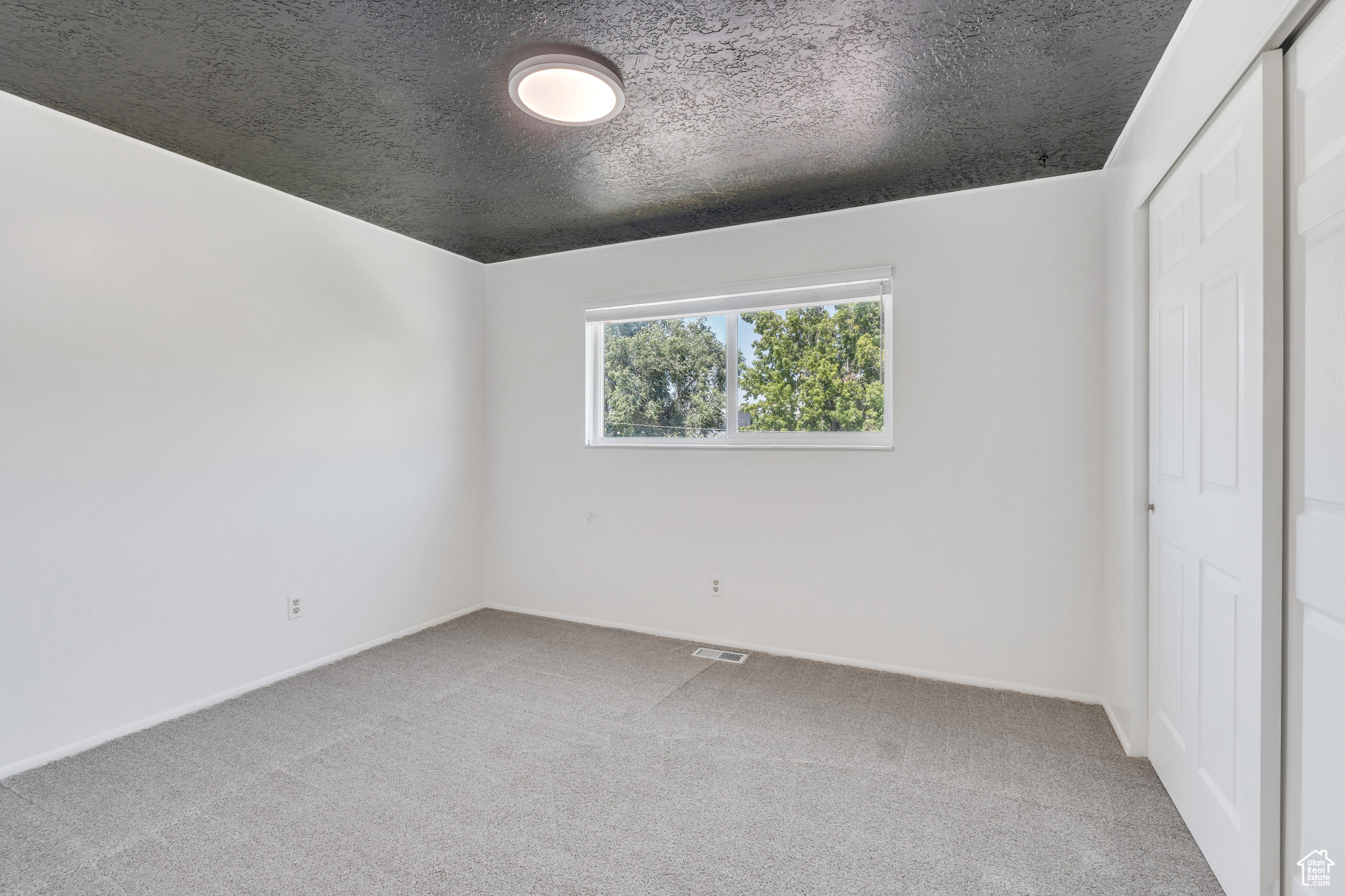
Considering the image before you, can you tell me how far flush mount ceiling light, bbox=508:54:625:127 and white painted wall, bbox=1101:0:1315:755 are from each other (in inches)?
63.3

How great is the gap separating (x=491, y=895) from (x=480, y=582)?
2.86 metres

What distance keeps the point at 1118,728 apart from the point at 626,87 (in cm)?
298

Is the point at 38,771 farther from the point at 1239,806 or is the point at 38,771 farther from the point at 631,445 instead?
the point at 1239,806

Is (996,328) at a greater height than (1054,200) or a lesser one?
lesser

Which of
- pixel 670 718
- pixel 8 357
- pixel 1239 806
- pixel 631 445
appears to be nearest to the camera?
pixel 1239 806

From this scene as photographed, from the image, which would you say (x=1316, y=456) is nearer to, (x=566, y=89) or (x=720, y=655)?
(x=566, y=89)

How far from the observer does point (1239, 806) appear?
1.55 metres

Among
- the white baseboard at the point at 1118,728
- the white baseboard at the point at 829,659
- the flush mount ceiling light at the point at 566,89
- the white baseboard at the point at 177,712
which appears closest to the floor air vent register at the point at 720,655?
the white baseboard at the point at 829,659

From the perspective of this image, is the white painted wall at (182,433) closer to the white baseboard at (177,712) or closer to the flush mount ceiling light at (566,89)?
the white baseboard at (177,712)

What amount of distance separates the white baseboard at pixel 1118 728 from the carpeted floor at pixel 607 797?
0.04 metres

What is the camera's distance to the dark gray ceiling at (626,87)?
179cm

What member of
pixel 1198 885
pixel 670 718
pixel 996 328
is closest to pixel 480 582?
pixel 670 718

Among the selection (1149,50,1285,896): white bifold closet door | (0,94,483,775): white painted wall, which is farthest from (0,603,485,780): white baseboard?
(1149,50,1285,896): white bifold closet door

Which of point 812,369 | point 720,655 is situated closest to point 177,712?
point 720,655
